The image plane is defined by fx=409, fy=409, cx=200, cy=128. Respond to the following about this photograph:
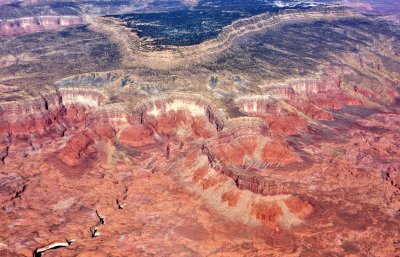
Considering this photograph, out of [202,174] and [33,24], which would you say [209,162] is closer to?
[202,174]

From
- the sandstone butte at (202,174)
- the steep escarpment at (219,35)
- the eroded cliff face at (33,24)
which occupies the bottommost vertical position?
the sandstone butte at (202,174)

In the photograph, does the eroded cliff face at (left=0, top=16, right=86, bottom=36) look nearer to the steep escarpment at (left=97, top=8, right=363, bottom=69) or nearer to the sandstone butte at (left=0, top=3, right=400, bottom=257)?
the steep escarpment at (left=97, top=8, right=363, bottom=69)

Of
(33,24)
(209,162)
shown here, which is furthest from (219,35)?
(33,24)

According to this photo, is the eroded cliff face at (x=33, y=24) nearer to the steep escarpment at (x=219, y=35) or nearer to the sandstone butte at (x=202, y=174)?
the steep escarpment at (x=219, y=35)

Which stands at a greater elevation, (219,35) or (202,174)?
(219,35)

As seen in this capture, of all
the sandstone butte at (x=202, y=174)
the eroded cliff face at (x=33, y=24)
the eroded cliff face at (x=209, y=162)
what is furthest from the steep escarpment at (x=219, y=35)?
the eroded cliff face at (x=33, y=24)
